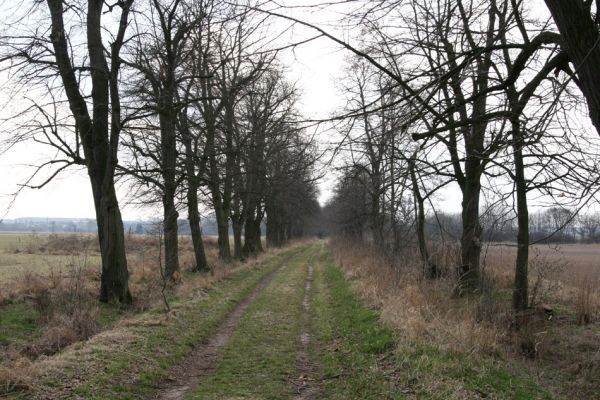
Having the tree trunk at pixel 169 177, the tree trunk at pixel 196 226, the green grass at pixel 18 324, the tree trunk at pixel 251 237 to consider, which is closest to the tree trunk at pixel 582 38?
the green grass at pixel 18 324

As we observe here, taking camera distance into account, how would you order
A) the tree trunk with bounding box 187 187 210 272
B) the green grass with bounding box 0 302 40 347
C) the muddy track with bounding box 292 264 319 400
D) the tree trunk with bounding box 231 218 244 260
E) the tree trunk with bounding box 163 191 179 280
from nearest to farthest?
1. the muddy track with bounding box 292 264 319 400
2. the green grass with bounding box 0 302 40 347
3. the tree trunk with bounding box 163 191 179 280
4. the tree trunk with bounding box 187 187 210 272
5. the tree trunk with bounding box 231 218 244 260

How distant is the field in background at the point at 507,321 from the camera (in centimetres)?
780

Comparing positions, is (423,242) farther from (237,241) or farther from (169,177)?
(237,241)

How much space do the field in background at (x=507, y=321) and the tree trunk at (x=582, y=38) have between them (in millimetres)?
3809

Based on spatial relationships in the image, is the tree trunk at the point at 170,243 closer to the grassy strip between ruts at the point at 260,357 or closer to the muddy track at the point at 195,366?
the grassy strip between ruts at the point at 260,357

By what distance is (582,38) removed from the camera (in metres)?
3.73

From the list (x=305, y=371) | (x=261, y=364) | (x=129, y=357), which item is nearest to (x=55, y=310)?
(x=129, y=357)

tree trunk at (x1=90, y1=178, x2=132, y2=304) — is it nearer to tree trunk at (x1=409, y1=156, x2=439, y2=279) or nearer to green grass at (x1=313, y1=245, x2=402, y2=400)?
green grass at (x1=313, y1=245, x2=402, y2=400)

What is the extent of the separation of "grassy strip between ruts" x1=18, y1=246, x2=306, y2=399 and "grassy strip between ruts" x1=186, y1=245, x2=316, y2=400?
2.44 ft

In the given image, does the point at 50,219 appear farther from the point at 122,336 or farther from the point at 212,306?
the point at 122,336

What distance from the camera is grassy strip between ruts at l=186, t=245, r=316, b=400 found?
6.88 meters

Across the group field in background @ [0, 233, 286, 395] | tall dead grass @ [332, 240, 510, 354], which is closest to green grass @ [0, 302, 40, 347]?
field in background @ [0, 233, 286, 395]

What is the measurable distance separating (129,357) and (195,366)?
1.08m

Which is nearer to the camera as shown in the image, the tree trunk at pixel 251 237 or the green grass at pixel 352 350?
the green grass at pixel 352 350
